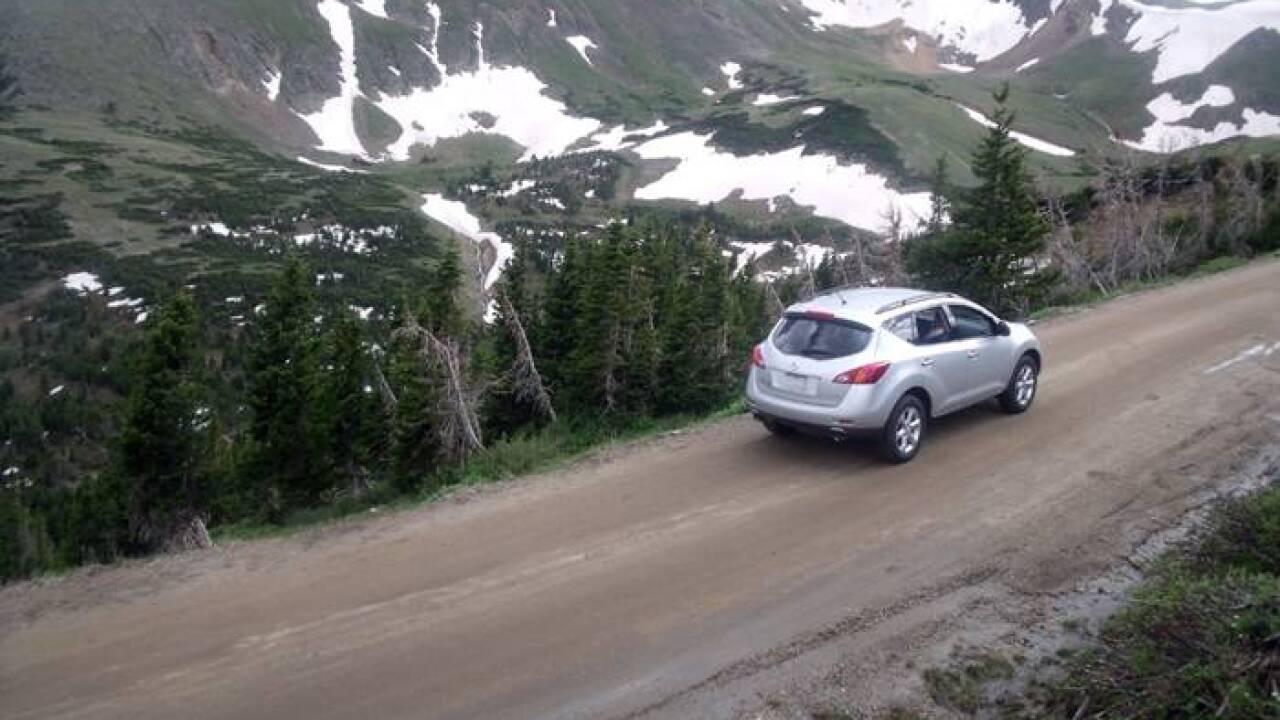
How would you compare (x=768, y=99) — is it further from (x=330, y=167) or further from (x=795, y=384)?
(x=795, y=384)

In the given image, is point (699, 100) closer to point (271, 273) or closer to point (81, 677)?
point (271, 273)

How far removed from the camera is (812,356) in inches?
404

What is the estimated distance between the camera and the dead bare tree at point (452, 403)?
15.1 meters

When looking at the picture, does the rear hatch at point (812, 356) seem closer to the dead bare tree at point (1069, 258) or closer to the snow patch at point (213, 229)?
the dead bare tree at point (1069, 258)

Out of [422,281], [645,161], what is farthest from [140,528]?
[645,161]

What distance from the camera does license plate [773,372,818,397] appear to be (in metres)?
10.1

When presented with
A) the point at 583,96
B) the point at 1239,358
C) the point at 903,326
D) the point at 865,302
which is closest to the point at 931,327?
the point at 903,326

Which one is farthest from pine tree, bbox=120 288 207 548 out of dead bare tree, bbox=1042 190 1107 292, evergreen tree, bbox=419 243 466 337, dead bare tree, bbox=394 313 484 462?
dead bare tree, bbox=1042 190 1107 292

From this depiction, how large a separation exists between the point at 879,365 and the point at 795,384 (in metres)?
0.92

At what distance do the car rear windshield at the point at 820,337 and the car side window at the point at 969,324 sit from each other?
1.45 metres

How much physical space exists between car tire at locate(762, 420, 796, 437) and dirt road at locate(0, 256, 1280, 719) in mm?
213

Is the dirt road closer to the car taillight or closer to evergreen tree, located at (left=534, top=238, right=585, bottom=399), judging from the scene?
the car taillight

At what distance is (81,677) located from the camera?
262 inches

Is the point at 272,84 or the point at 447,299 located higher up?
the point at 272,84
